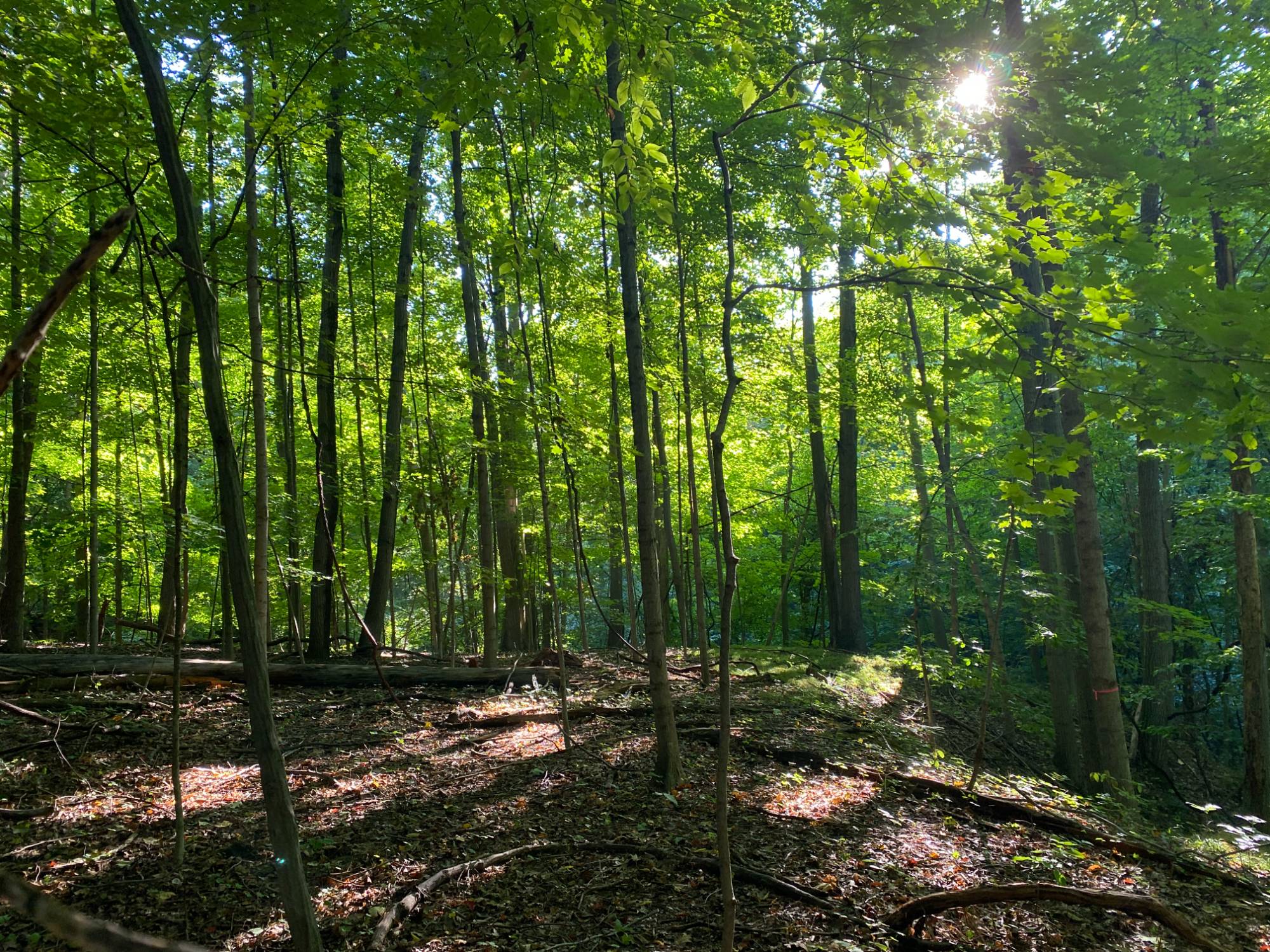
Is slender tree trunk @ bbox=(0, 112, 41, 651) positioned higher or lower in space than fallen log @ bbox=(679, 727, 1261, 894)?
higher

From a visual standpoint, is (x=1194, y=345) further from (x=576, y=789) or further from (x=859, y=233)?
(x=576, y=789)

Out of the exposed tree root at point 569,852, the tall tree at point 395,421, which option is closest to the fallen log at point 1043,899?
the exposed tree root at point 569,852

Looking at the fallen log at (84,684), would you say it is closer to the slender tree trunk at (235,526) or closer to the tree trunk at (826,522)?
the slender tree trunk at (235,526)

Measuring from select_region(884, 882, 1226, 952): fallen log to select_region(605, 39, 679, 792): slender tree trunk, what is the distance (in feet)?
6.43

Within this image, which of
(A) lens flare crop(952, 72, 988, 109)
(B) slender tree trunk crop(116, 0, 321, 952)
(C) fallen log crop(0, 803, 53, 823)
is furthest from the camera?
(C) fallen log crop(0, 803, 53, 823)

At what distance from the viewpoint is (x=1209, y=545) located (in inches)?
531

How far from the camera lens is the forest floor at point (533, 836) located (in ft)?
11.3

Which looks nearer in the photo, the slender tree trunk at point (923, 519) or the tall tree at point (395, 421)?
the slender tree trunk at point (923, 519)

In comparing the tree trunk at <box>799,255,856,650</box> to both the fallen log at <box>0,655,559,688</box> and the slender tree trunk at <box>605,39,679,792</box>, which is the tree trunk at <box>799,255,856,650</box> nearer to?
the fallen log at <box>0,655,559,688</box>

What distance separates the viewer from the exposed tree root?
3.31 metres

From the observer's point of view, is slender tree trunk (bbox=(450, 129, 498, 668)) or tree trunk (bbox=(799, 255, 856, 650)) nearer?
slender tree trunk (bbox=(450, 129, 498, 668))

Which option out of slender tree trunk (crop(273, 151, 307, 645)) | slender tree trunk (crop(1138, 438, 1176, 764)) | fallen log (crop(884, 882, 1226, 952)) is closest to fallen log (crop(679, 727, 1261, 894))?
fallen log (crop(884, 882, 1226, 952))

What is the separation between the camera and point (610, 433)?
657 cm

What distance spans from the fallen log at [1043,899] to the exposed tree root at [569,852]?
0.36 meters
